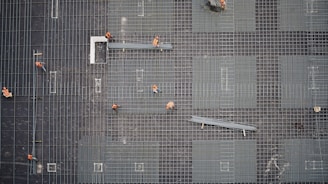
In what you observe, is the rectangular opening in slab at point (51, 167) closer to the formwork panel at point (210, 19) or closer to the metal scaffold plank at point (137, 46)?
the metal scaffold plank at point (137, 46)

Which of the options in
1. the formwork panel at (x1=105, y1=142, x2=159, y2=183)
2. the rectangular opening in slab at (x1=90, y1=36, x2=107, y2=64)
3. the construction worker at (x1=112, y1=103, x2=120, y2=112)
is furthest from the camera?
the rectangular opening in slab at (x1=90, y1=36, x2=107, y2=64)

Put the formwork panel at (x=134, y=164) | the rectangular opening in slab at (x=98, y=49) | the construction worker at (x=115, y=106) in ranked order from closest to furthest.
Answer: the construction worker at (x=115, y=106), the formwork panel at (x=134, y=164), the rectangular opening in slab at (x=98, y=49)

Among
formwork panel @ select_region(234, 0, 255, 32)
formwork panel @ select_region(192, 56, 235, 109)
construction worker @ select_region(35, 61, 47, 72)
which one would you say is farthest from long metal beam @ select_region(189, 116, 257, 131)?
construction worker @ select_region(35, 61, 47, 72)

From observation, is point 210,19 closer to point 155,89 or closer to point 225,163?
point 155,89

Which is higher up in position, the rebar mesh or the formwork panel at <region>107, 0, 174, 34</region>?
the formwork panel at <region>107, 0, 174, 34</region>

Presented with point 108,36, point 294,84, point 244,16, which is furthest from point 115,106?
point 294,84

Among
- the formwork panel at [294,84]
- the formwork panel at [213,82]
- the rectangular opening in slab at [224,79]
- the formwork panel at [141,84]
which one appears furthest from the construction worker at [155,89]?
the formwork panel at [294,84]

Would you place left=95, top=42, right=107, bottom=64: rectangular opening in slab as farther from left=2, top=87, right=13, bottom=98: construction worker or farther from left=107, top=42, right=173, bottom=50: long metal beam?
left=2, top=87, right=13, bottom=98: construction worker

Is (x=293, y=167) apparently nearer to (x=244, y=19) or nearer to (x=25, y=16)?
(x=244, y=19)
